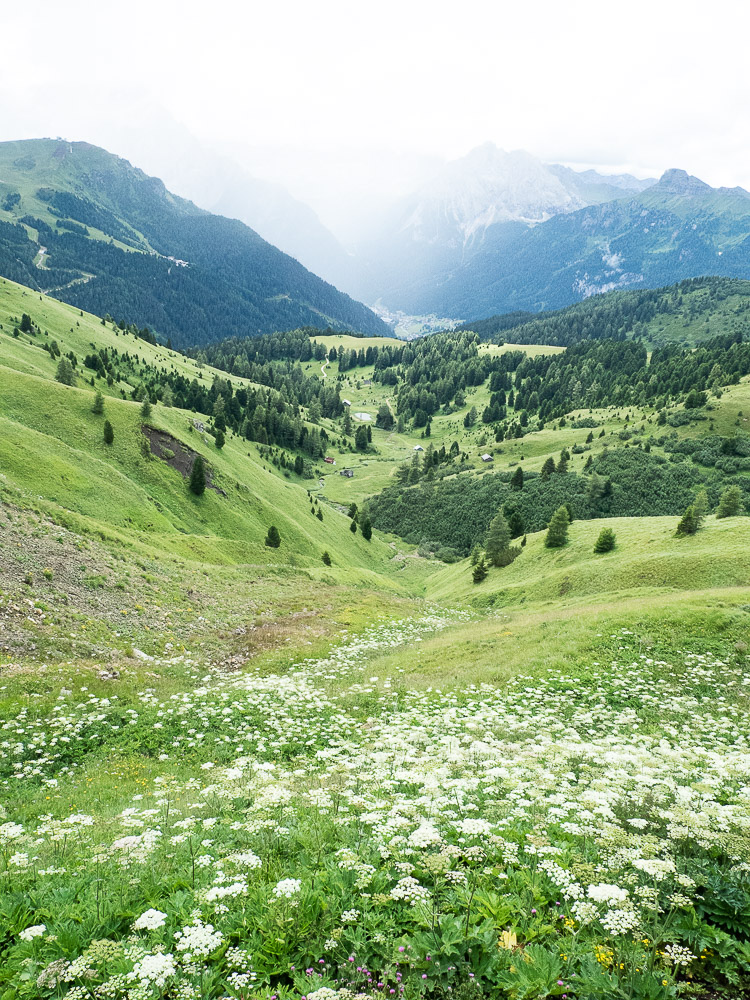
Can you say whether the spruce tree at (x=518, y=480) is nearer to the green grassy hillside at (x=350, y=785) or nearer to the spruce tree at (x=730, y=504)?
the spruce tree at (x=730, y=504)

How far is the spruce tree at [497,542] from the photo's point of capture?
75.1 metres

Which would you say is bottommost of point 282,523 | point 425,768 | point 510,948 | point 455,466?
point 282,523

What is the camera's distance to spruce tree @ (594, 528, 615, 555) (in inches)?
2263

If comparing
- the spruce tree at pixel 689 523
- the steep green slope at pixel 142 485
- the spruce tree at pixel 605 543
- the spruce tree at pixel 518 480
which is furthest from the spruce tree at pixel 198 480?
the spruce tree at pixel 518 480

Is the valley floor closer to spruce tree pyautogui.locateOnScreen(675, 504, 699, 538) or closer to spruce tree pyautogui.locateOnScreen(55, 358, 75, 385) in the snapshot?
spruce tree pyautogui.locateOnScreen(675, 504, 699, 538)

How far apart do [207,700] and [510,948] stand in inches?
609

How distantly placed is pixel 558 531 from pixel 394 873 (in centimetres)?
6592

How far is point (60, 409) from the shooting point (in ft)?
220

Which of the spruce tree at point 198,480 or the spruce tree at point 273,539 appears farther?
the spruce tree at point 198,480

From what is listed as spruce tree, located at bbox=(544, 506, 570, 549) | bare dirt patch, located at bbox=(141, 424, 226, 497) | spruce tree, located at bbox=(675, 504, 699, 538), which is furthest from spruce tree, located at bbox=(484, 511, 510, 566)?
bare dirt patch, located at bbox=(141, 424, 226, 497)

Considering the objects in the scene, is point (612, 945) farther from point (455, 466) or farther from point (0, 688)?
point (455, 466)

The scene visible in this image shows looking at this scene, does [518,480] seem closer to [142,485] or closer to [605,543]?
[605,543]

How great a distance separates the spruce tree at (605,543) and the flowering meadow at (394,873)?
47969mm

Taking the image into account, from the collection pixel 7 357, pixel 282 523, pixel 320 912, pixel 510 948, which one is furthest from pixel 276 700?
pixel 7 357
